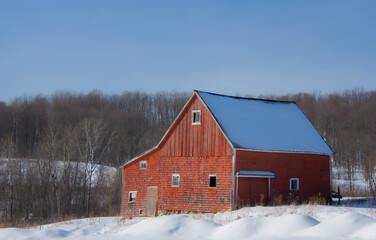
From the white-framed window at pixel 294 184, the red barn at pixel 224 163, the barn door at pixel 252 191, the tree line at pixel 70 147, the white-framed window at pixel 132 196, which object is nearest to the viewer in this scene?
the barn door at pixel 252 191

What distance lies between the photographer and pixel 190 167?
28172mm

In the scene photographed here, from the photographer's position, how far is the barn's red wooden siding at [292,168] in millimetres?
26906

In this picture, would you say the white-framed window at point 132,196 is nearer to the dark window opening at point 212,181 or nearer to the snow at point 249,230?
the dark window opening at point 212,181

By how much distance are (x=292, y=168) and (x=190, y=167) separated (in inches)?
266

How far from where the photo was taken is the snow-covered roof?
1093 inches

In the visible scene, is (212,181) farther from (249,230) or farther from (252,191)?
(249,230)

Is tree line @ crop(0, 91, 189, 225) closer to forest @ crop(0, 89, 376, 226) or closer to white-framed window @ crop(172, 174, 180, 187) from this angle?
forest @ crop(0, 89, 376, 226)

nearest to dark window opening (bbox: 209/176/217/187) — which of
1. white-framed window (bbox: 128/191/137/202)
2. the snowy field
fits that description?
white-framed window (bbox: 128/191/137/202)

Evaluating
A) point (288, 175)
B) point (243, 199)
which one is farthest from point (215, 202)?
point (288, 175)

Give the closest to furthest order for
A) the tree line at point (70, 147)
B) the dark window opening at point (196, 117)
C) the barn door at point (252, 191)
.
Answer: the barn door at point (252, 191) → the dark window opening at point (196, 117) → the tree line at point (70, 147)

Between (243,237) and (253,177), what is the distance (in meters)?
14.0

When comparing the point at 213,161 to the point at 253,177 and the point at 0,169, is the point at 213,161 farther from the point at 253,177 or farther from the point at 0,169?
the point at 0,169

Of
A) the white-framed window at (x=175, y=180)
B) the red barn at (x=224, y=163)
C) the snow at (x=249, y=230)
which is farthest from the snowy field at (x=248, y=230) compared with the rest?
the white-framed window at (x=175, y=180)

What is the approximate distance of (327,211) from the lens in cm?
2050
